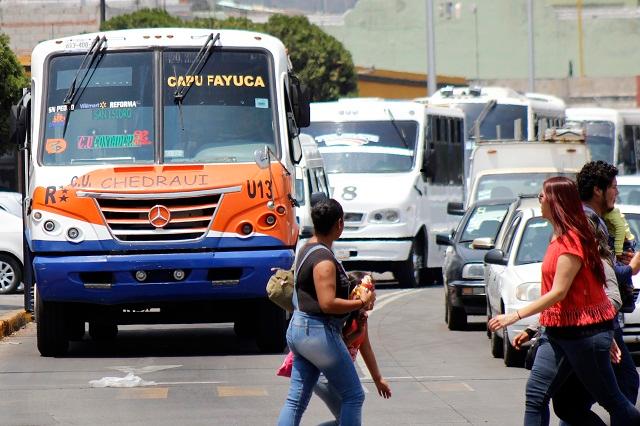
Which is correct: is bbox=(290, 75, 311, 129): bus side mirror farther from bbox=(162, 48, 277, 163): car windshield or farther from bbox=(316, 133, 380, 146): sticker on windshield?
bbox=(316, 133, 380, 146): sticker on windshield

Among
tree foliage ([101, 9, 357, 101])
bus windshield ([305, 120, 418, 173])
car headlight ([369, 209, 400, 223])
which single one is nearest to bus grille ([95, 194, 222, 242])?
car headlight ([369, 209, 400, 223])

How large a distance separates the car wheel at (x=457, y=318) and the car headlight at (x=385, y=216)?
8.10m

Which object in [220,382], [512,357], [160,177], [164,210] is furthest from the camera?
[160,177]

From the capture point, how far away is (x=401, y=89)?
265 feet

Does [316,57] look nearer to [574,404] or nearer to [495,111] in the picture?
[495,111]

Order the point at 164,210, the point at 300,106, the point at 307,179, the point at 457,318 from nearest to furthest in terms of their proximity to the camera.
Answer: the point at 164,210
the point at 300,106
the point at 457,318
the point at 307,179

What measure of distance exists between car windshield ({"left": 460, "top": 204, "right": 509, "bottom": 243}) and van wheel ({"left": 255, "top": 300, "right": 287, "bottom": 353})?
538 centimetres

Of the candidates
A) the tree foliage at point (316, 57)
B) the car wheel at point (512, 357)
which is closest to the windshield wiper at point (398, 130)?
the car wheel at point (512, 357)

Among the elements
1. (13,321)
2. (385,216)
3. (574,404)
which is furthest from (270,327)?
(385,216)

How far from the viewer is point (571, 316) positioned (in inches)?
313

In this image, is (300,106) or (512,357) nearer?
(512,357)

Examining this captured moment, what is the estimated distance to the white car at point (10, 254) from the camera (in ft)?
81.7

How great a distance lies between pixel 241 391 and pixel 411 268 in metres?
14.7

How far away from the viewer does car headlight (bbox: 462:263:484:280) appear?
1812cm
